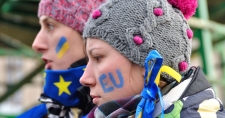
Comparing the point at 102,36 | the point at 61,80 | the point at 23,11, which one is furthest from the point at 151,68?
the point at 23,11

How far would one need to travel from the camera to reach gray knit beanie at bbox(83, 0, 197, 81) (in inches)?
65.6

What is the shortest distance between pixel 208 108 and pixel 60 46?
788 millimetres

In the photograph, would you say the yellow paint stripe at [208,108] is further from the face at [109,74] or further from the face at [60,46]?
the face at [60,46]

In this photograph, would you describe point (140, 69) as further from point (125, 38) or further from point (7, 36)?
point (7, 36)

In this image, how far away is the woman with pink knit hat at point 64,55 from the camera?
2.13 meters

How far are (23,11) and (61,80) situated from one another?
8.01 ft

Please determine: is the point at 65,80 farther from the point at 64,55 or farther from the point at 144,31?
the point at 144,31

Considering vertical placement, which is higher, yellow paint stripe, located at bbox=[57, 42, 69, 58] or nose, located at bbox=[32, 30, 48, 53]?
nose, located at bbox=[32, 30, 48, 53]

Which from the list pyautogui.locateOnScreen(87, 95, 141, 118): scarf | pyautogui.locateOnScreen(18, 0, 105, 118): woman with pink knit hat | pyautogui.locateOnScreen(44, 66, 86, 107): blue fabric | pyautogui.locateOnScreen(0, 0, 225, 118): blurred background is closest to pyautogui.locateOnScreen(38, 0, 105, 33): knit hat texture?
pyautogui.locateOnScreen(18, 0, 105, 118): woman with pink knit hat

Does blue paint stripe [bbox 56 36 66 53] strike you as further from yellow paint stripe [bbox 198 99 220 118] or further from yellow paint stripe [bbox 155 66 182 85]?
yellow paint stripe [bbox 198 99 220 118]

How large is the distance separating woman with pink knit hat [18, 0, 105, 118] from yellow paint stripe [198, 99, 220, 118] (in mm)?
627

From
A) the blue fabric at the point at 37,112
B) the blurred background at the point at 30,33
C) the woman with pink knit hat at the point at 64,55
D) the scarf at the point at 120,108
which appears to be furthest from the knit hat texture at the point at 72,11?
the blurred background at the point at 30,33

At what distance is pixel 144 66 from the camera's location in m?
1.64

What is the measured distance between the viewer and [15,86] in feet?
15.2
